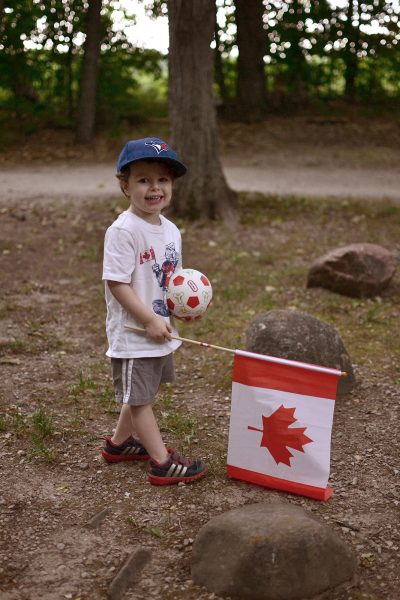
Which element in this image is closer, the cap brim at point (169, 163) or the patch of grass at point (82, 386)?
the cap brim at point (169, 163)

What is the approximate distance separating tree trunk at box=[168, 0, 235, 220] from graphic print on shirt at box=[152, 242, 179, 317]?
5.06m

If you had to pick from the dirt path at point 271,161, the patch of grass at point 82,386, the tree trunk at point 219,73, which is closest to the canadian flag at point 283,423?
the patch of grass at point 82,386

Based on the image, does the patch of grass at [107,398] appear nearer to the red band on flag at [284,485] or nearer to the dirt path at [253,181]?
the red band on flag at [284,485]

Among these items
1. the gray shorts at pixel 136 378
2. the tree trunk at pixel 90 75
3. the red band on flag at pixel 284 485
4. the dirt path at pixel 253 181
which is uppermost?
the tree trunk at pixel 90 75

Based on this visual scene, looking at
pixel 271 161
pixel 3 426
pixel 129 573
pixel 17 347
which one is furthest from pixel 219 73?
pixel 129 573

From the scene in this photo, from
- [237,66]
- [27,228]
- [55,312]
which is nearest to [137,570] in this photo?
[55,312]

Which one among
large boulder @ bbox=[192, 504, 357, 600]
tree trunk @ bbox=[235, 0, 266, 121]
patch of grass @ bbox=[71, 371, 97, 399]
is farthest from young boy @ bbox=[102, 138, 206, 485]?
tree trunk @ bbox=[235, 0, 266, 121]

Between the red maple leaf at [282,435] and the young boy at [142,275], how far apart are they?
521 mm

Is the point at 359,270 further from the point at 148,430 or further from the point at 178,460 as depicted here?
the point at 148,430

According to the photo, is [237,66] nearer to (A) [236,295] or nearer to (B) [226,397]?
(A) [236,295]

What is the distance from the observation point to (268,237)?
8.70m

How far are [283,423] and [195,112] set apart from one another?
564 cm

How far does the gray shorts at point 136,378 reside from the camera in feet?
11.9

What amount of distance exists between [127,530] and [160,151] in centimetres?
163
